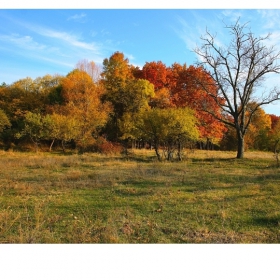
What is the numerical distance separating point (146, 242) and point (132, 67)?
40058mm

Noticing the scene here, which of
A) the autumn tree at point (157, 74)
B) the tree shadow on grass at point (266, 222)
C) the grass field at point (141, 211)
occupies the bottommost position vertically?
the grass field at point (141, 211)

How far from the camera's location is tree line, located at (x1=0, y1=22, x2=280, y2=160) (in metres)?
Result: 20.9

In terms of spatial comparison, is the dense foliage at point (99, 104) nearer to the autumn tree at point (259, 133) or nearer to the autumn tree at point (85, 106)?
the autumn tree at point (85, 106)

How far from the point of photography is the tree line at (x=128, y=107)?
20.9 metres

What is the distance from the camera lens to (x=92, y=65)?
41.6 meters

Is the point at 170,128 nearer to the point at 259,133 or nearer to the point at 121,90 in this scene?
the point at 121,90

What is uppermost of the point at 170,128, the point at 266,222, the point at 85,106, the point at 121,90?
the point at 121,90

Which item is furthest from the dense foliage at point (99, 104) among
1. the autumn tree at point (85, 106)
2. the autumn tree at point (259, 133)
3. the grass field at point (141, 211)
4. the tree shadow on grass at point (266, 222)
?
the tree shadow on grass at point (266, 222)

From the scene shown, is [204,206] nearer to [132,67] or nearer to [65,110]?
[65,110]

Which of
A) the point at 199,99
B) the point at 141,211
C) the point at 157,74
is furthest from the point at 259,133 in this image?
the point at 141,211

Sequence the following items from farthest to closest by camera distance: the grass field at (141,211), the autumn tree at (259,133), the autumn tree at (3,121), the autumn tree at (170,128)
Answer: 1. the autumn tree at (259,133)
2. the autumn tree at (3,121)
3. the autumn tree at (170,128)
4. the grass field at (141,211)

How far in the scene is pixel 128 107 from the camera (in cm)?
3519

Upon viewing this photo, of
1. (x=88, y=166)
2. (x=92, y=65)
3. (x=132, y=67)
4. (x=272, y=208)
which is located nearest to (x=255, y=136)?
(x=132, y=67)

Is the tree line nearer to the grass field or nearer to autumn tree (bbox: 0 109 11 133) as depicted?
autumn tree (bbox: 0 109 11 133)
